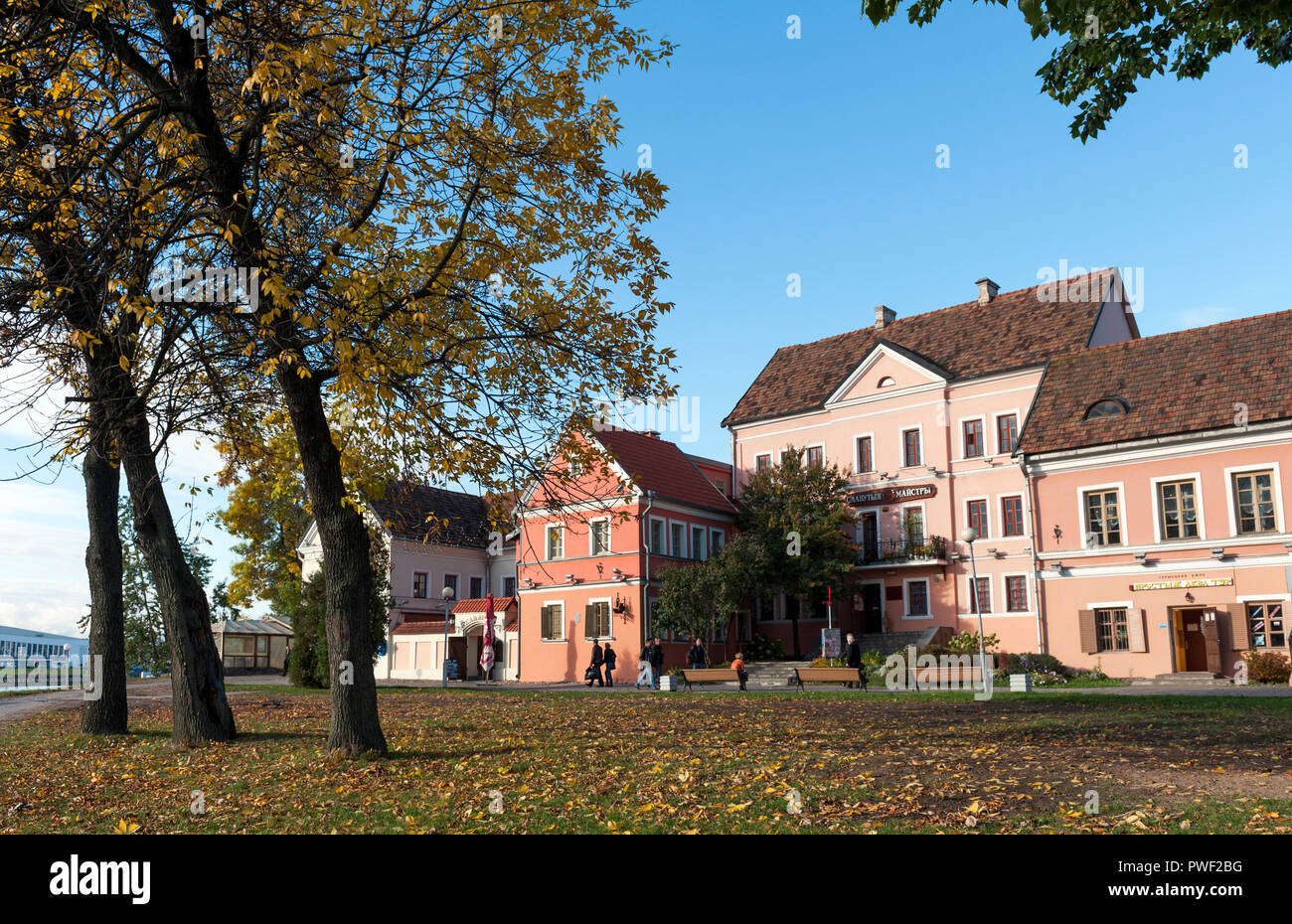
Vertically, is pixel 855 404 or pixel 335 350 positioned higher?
pixel 855 404

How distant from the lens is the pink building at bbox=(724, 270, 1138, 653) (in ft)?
127

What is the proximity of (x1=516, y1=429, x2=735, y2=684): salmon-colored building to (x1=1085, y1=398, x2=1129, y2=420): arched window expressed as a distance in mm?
16593

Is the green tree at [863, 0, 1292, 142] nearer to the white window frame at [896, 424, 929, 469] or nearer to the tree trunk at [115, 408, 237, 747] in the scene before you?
the tree trunk at [115, 408, 237, 747]

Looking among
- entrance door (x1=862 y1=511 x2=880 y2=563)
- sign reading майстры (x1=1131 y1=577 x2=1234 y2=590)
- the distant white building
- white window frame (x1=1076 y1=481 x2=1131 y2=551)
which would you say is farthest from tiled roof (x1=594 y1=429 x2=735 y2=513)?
sign reading майстры (x1=1131 y1=577 x2=1234 y2=590)

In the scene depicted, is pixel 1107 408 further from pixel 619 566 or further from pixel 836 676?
pixel 619 566

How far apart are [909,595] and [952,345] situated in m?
11.3

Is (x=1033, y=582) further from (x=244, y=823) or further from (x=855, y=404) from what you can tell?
(x=244, y=823)

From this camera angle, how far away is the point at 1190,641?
109 feet

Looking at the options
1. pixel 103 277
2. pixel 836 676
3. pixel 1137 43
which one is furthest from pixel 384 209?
pixel 836 676

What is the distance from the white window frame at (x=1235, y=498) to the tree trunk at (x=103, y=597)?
32.0m

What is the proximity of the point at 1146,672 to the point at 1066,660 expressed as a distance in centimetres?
280

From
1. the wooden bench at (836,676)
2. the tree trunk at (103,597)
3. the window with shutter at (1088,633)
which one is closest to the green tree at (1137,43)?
the tree trunk at (103,597)

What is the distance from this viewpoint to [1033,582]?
3650 centimetres
